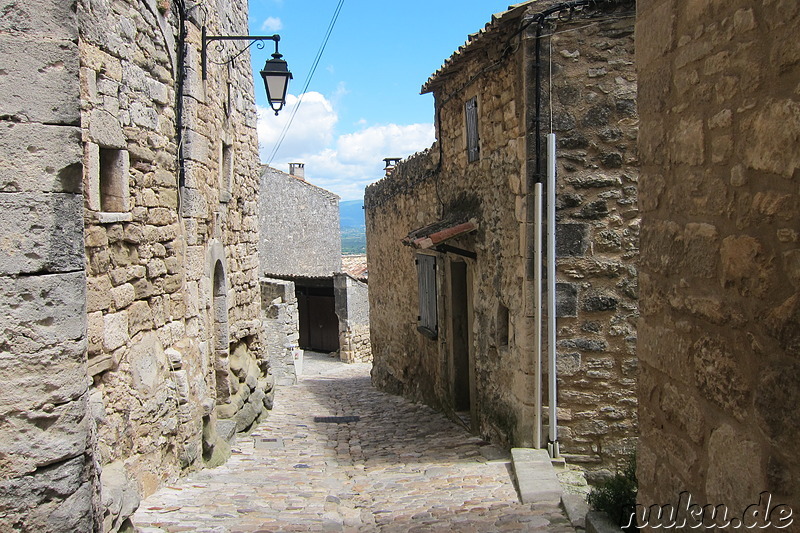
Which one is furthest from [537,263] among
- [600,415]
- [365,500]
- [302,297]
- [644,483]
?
[302,297]

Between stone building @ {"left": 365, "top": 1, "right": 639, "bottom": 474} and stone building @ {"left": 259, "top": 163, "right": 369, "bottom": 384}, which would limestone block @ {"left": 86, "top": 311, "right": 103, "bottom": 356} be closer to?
stone building @ {"left": 365, "top": 1, "right": 639, "bottom": 474}

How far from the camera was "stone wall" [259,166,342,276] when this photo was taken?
2711 centimetres

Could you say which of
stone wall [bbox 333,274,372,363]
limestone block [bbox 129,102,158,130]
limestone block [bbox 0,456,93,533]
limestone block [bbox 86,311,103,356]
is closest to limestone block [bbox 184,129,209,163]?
limestone block [bbox 129,102,158,130]

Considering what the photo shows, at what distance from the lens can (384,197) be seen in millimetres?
12281

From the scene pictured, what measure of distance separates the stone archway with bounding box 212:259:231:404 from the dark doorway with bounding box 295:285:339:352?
16.3 m

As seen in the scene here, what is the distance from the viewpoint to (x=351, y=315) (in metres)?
21.7

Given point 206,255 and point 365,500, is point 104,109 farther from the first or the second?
point 365,500

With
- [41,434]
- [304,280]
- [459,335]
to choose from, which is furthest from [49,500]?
[304,280]

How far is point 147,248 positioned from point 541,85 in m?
3.43

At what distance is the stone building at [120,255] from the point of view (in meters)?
2.43

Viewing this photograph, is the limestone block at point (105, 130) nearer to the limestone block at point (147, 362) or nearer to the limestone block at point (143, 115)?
the limestone block at point (143, 115)

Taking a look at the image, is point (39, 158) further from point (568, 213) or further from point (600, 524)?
point (568, 213)

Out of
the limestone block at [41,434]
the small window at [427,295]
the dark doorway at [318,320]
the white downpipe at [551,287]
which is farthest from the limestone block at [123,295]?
the dark doorway at [318,320]

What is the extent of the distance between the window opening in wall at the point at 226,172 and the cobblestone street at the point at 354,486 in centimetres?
273
